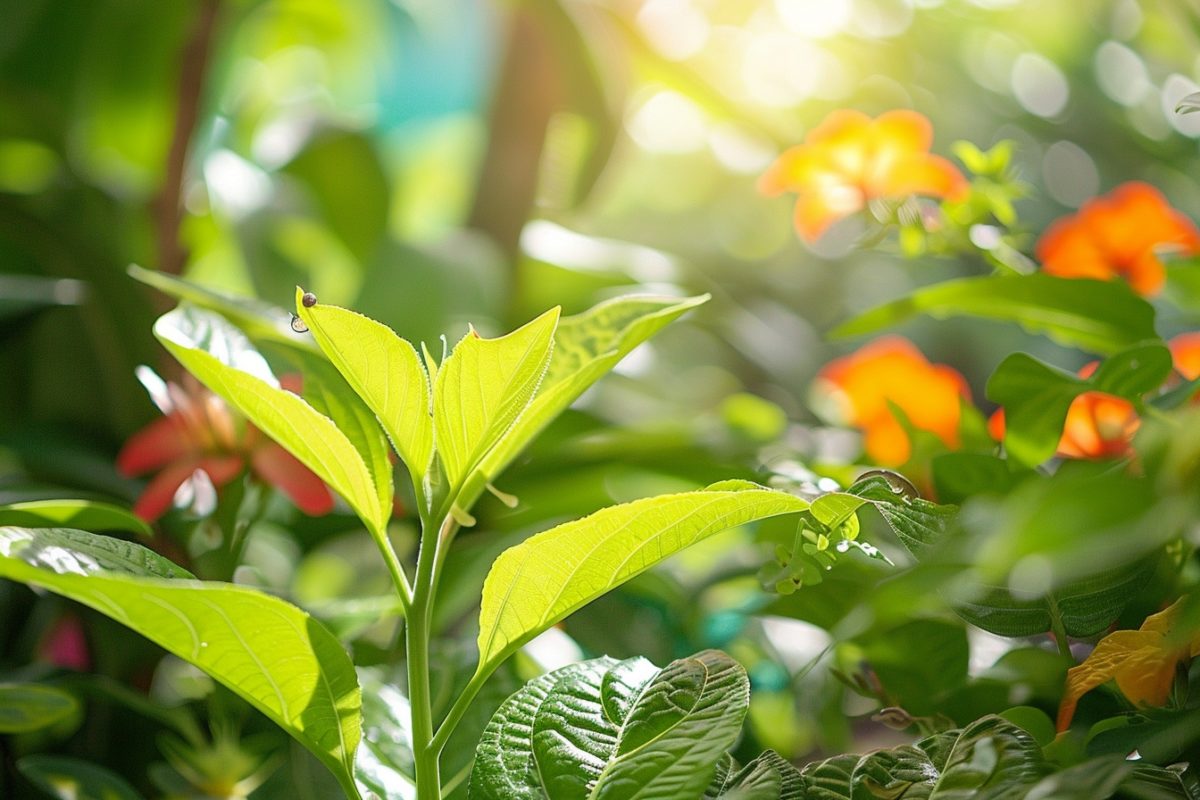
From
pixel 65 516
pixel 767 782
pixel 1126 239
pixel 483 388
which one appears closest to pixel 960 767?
pixel 767 782

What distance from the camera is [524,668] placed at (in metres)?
0.36

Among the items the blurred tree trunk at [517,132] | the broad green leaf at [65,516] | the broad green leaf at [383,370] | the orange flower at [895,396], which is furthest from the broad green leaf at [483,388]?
the blurred tree trunk at [517,132]

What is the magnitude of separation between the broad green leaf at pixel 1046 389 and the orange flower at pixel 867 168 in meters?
0.17

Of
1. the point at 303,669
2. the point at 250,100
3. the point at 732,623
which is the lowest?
the point at 732,623

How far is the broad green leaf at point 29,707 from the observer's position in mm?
287

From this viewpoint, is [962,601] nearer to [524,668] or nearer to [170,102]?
[524,668]

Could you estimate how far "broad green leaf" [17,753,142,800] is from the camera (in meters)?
0.31

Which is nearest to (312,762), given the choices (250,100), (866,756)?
(866,756)

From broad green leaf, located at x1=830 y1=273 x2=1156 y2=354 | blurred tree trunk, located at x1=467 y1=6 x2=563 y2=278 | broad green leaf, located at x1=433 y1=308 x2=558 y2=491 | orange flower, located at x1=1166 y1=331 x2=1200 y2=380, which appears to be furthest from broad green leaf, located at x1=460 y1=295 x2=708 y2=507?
blurred tree trunk, located at x1=467 y1=6 x2=563 y2=278

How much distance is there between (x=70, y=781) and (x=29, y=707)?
0.14ft

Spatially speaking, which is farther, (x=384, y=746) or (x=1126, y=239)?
(x=1126, y=239)

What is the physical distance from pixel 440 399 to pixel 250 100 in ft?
2.81

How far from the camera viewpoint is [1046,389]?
297 mm

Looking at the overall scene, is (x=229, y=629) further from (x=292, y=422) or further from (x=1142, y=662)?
(x=1142, y=662)
